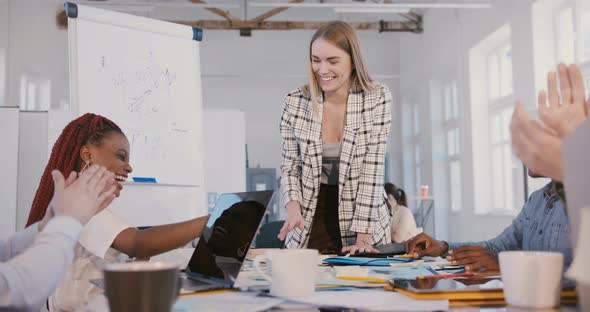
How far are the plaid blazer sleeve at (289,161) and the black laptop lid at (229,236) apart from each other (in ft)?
2.61

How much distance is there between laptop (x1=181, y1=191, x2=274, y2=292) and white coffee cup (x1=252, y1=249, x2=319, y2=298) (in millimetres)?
136

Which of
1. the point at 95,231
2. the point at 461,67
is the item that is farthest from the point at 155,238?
the point at 461,67

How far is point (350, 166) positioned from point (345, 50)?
43cm

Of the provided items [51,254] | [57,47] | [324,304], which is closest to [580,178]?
[324,304]

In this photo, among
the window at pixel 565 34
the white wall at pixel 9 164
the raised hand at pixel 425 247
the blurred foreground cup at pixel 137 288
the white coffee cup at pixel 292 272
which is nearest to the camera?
the blurred foreground cup at pixel 137 288

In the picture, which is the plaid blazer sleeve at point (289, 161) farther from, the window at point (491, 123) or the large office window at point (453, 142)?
the large office window at point (453, 142)

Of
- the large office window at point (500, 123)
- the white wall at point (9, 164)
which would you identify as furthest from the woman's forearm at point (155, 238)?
the large office window at point (500, 123)

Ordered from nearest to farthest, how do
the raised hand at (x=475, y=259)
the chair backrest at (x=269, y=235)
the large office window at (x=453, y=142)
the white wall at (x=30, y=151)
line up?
the raised hand at (x=475, y=259) < the chair backrest at (x=269, y=235) < the white wall at (x=30, y=151) < the large office window at (x=453, y=142)

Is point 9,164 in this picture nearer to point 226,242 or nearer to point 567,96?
point 226,242

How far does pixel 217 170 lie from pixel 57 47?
482 centimetres

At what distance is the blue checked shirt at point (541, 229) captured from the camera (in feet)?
4.31

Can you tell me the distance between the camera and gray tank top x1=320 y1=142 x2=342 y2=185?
2062 mm

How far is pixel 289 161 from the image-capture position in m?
2.09

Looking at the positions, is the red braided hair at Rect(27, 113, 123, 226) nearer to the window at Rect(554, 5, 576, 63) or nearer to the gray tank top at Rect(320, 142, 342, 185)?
the gray tank top at Rect(320, 142, 342, 185)
